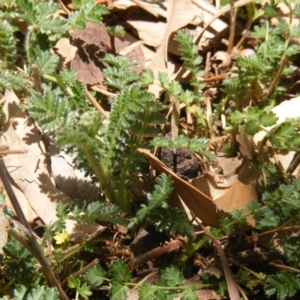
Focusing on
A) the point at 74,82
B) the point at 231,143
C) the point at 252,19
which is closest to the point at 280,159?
the point at 231,143

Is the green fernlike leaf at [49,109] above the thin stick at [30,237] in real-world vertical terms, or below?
above

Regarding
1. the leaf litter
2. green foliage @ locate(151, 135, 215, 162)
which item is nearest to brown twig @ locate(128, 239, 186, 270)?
the leaf litter

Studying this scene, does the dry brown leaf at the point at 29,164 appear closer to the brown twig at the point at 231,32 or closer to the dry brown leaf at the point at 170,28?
the dry brown leaf at the point at 170,28

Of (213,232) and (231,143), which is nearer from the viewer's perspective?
(213,232)

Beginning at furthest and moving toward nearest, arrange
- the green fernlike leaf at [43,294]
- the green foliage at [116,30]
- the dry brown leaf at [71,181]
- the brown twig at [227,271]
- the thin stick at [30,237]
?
the green foliage at [116,30], the dry brown leaf at [71,181], the brown twig at [227,271], the green fernlike leaf at [43,294], the thin stick at [30,237]

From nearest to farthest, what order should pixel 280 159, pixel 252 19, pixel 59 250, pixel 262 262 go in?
pixel 59 250
pixel 262 262
pixel 280 159
pixel 252 19

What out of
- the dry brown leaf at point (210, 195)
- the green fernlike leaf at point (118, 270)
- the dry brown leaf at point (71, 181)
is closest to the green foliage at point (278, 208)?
the dry brown leaf at point (210, 195)

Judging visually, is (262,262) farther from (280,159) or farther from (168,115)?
(168,115)
